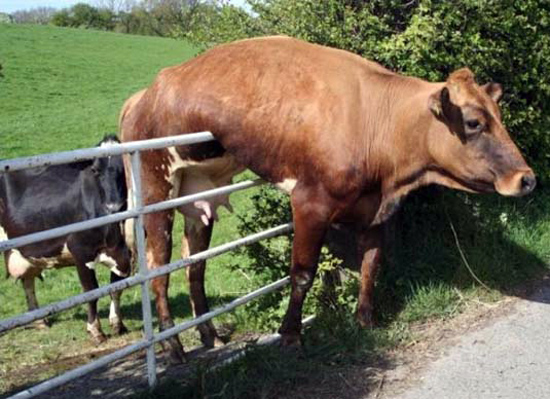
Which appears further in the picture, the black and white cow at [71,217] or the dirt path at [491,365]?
the black and white cow at [71,217]

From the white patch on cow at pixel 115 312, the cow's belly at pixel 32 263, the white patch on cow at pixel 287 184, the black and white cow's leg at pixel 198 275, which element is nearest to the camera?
the white patch on cow at pixel 287 184

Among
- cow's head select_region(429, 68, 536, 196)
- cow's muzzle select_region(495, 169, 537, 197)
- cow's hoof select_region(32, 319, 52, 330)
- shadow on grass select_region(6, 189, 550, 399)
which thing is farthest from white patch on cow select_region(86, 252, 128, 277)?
cow's muzzle select_region(495, 169, 537, 197)

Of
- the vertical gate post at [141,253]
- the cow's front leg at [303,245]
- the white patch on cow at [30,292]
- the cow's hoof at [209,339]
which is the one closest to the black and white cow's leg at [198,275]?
the cow's hoof at [209,339]

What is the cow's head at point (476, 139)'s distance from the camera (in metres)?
4.93

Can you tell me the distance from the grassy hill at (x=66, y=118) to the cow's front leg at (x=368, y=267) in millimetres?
1684

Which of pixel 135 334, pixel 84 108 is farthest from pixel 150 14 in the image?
pixel 135 334

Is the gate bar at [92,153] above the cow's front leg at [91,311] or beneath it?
above

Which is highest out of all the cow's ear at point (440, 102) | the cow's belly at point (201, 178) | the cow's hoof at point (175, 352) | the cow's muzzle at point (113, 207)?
the cow's ear at point (440, 102)

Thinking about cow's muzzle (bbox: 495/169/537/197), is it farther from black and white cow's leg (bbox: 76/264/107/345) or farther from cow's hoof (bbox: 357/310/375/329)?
black and white cow's leg (bbox: 76/264/107/345)

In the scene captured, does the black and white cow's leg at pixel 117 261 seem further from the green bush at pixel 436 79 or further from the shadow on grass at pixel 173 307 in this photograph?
the green bush at pixel 436 79

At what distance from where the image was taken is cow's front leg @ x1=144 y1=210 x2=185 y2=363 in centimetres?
554

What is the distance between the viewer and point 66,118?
2402 centimetres

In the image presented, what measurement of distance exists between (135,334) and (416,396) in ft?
12.3

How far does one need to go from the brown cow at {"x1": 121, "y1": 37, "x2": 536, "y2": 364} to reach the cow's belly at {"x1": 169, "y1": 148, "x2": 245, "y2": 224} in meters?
0.02
